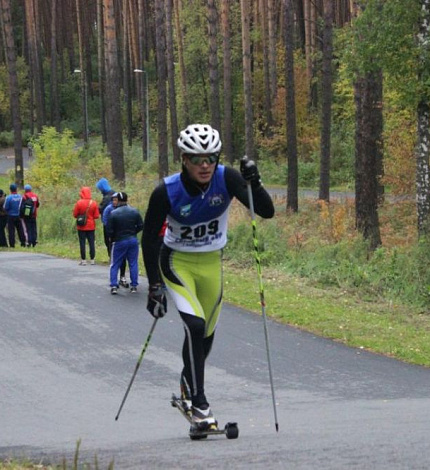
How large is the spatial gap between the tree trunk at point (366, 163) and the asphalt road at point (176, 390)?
8877 mm

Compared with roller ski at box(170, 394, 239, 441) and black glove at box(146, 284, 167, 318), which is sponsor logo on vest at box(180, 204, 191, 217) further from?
roller ski at box(170, 394, 239, 441)

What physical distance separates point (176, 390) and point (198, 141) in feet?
12.3

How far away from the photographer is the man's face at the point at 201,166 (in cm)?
645

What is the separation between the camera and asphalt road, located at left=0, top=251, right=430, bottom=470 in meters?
6.11

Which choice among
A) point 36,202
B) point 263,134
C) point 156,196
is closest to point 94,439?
point 156,196

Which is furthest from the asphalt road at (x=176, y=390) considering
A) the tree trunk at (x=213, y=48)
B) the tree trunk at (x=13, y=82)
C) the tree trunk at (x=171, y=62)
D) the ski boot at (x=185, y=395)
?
the tree trunk at (x=171, y=62)

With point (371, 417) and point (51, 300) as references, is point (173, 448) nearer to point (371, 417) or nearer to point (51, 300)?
point (371, 417)

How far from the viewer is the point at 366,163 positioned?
75.6 feet

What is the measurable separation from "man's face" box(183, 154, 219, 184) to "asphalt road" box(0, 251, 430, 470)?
1858 mm

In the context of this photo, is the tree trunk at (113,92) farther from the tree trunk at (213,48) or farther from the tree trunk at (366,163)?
the tree trunk at (366,163)

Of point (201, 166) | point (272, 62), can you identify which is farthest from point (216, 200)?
point (272, 62)

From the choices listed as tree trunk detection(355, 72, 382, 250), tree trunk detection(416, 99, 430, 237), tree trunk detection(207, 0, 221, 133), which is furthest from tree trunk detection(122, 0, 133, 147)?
tree trunk detection(416, 99, 430, 237)

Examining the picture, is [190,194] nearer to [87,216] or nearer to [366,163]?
[87,216]

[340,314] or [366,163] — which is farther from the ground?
[366,163]
